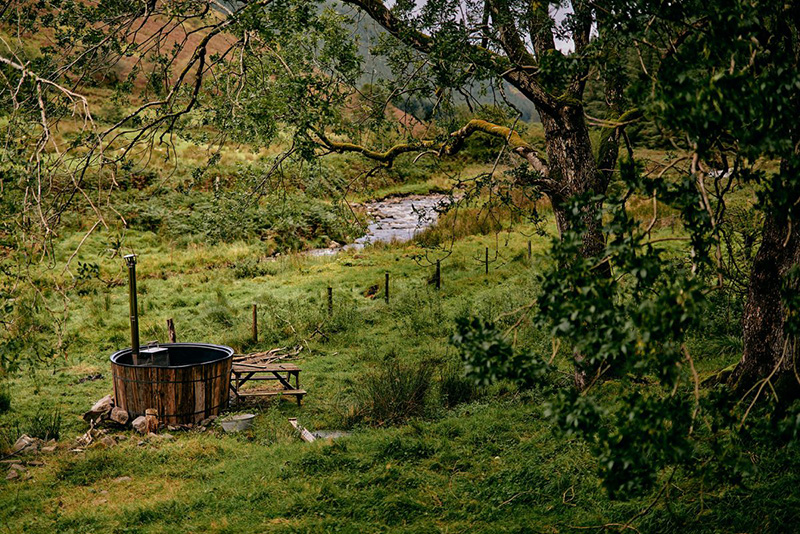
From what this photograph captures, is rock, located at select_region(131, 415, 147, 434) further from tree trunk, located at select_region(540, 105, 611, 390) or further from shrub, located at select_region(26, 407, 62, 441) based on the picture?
tree trunk, located at select_region(540, 105, 611, 390)

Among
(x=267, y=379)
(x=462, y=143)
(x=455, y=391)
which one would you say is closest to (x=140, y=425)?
(x=267, y=379)

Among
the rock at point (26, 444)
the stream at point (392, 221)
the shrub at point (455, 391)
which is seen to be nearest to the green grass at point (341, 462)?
the shrub at point (455, 391)

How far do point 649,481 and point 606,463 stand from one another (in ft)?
0.89

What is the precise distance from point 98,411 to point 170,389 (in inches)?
49.1

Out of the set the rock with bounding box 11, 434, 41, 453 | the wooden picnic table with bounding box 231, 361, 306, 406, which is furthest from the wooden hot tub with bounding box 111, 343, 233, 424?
the rock with bounding box 11, 434, 41, 453

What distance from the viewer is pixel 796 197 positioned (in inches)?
139

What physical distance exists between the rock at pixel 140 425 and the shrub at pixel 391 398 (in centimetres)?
325

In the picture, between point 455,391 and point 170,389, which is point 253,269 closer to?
point 170,389

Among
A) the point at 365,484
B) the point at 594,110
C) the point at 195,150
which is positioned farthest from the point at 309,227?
the point at 594,110

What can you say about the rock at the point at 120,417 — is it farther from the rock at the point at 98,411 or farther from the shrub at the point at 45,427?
the shrub at the point at 45,427

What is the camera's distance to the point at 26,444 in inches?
381

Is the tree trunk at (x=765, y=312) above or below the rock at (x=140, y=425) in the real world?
above

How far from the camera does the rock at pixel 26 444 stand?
958 centimetres

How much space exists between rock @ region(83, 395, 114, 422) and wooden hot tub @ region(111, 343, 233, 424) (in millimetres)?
177
